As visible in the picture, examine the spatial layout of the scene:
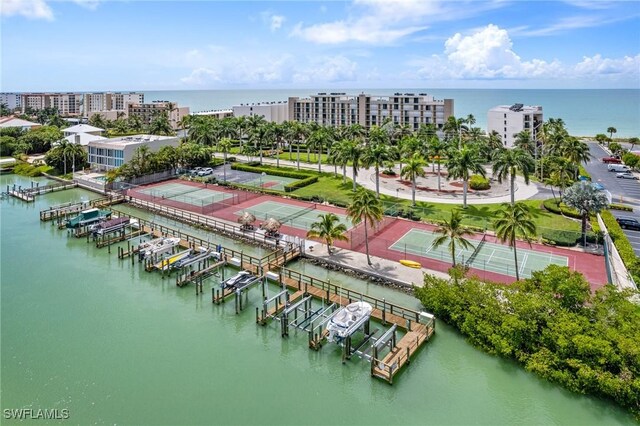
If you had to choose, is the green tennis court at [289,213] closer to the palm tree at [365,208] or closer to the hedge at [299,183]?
the hedge at [299,183]

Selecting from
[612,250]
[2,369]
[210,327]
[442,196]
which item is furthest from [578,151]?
[2,369]

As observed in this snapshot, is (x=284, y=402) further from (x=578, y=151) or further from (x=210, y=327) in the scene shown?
(x=578, y=151)

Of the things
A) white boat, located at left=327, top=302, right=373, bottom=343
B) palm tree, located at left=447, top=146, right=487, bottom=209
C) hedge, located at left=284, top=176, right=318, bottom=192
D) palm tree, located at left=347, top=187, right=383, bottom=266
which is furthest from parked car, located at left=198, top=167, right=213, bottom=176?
white boat, located at left=327, top=302, right=373, bottom=343

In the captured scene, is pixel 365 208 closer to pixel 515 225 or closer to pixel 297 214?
pixel 515 225

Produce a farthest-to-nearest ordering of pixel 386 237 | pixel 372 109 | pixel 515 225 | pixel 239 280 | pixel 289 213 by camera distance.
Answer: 1. pixel 372 109
2. pixel 289 213
3. pixel 386 237
4. pixel 239 280
5. pixel 515 225

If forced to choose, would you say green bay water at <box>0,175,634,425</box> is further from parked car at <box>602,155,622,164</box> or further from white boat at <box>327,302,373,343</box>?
parked car at <box>602,155,622,164</box>

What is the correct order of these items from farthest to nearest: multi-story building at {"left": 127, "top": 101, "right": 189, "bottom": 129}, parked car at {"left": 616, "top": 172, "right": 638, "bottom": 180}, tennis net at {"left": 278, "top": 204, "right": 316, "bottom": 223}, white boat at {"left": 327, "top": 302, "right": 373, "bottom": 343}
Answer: multi-story building at {"left": 127, "top": 101, "right": 189, "bottom": 129} → parked car at {"left": 616, "top": 172, "right": 638, "bottom": 180} → tennis net at {"left": 278, "top": 204, "right": 316, "bottom": 223} → white boat at {"left": 327, "top": 302, "right": 373, "bottom": 343}

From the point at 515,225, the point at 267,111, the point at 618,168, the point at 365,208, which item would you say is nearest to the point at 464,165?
the point at 365,208

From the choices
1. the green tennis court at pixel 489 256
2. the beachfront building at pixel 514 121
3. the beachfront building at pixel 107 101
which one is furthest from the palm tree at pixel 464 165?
the beachfront building at pixel 107 101
